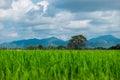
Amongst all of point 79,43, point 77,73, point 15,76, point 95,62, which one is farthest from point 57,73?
point 79,43

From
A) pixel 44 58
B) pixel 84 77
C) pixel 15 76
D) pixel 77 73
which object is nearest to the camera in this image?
pixel 15 76

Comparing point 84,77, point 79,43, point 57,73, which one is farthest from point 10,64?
point 79,43

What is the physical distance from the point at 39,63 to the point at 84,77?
60.6 inches

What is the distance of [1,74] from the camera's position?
21.5ft

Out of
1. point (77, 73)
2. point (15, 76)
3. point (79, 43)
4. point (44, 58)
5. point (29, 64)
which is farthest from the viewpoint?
point (79, 43)

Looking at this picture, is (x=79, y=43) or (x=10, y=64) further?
(x=79, y=43)

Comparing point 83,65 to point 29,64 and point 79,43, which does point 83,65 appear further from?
point 79,43

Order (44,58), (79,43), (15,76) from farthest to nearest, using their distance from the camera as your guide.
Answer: (79,43), (44,58), (15,76)

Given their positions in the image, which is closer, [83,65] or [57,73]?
[57,73]

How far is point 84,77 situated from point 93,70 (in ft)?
2.31

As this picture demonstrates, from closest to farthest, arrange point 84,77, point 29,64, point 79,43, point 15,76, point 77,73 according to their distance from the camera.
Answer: point 15,76
point 84,77
point 77,73
point 29,64
point 79,43

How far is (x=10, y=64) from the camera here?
7.16 m

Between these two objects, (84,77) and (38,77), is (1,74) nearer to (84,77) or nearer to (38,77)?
(38,77)

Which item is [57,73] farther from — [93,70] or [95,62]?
[95,62]
